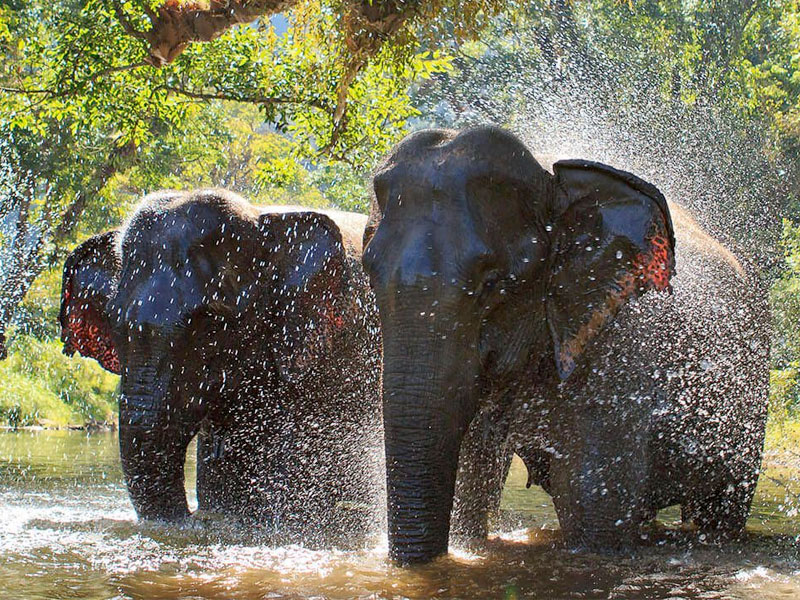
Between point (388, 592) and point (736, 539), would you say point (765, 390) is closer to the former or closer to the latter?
point (736, 539)

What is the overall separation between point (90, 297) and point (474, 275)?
3.76m

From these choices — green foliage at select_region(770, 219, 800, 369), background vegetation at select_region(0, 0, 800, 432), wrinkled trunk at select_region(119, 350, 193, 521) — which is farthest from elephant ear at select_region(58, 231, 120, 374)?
green foliage at select_region(770, 219, 800, 369)

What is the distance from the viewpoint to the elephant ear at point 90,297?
751 cm

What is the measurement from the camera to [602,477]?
17.2ft

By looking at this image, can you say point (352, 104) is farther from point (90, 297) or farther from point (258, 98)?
point (90, 297)

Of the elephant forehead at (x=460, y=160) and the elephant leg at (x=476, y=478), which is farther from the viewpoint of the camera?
the elephant leg at (x=476, y=478)

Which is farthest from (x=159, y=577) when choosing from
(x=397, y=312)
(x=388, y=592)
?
(x=397, y=312)

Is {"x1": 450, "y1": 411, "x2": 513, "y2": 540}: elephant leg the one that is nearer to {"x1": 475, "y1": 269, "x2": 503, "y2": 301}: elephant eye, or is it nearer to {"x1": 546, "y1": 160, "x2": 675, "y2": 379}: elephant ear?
{"x1": 546, "y1": 160, "x2": 675, "y2": 379}: elephant ear

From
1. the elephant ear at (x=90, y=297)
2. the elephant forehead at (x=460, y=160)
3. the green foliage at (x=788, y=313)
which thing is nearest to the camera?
the elephant forehead at (x=460, y=160)

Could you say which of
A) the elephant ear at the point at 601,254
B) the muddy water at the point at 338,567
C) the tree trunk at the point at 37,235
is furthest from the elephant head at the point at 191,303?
the tree trunk at the point at 37,235

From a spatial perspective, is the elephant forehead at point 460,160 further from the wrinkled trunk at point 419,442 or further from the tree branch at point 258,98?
the tree branch at point 258,98

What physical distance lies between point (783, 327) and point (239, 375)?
11.1m

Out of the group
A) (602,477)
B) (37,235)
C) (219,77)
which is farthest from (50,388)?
(602,477)

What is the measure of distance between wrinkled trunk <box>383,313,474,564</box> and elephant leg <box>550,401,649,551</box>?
90 cm
